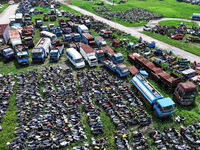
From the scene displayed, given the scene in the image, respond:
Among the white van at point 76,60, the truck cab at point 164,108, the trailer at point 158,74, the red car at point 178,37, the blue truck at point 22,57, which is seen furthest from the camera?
the red car at point 178,37

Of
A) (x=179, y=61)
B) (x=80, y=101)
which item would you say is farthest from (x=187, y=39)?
(x=80, y=101)

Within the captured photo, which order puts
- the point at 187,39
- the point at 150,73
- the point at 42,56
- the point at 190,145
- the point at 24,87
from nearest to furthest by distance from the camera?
the point at 190,145
the point at 24,87
the point at 150,73
the point at 42,56
the point at 187,39

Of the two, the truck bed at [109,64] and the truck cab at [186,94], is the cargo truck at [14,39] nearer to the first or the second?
the truck bed at [109,64]

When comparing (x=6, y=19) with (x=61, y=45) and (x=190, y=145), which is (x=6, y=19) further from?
(x=190, y=145)

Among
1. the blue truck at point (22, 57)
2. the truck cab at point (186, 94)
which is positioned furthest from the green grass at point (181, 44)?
the blue truck at point (22, 57)

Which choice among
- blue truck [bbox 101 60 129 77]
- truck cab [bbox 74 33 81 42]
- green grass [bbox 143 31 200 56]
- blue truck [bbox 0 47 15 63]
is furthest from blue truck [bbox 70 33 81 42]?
green grass [bbox 143 31 200 56]

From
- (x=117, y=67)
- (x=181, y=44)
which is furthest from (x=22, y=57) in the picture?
(x=181, y=44)
